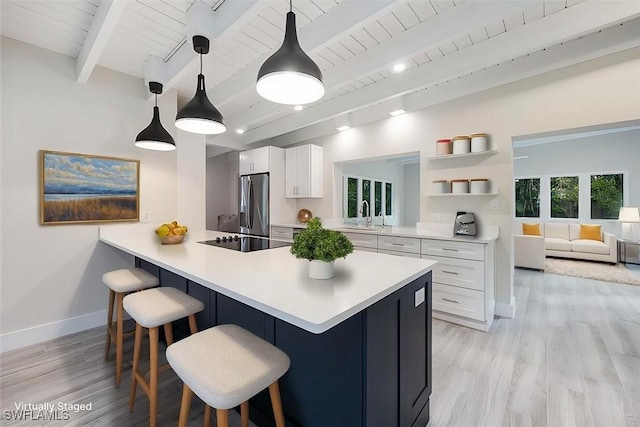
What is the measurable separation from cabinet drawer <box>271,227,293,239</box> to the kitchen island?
2.73 metres

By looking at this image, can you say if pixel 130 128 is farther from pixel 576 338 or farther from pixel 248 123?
pixel 576 338

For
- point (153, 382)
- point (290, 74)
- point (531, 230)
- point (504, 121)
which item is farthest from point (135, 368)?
point (531, 230)

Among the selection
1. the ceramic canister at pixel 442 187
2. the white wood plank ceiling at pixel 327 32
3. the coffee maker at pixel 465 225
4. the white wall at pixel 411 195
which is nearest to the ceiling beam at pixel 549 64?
the white wood plank ceiling at pixel 327 32

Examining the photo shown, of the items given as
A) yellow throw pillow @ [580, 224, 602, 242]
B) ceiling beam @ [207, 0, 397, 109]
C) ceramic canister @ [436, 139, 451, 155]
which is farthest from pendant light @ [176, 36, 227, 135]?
yellow throw pillow @ [580, 224, 602, 242]

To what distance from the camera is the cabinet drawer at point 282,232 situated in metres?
4.54

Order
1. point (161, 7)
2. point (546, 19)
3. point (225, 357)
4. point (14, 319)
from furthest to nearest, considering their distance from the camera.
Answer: point (14, 319)
point (546, 19)
point (161, 7)
point (225, 357)

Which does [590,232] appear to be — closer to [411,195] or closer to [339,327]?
[411,195]

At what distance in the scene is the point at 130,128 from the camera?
2.98 metres

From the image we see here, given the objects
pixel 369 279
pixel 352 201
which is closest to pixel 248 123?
pixel 352 201

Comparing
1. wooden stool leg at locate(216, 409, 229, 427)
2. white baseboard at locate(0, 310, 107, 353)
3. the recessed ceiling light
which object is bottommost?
white baseboard at locate(0, 310, 107, 353)

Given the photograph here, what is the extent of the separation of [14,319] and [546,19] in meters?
5.02

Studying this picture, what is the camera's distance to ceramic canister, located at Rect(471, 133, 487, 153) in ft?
10.2

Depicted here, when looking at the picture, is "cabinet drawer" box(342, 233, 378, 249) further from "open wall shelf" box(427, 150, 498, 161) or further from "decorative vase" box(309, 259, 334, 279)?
"decorative vase" box(309, 259, 334, 279)

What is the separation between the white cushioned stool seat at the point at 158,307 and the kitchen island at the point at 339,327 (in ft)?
0.74
